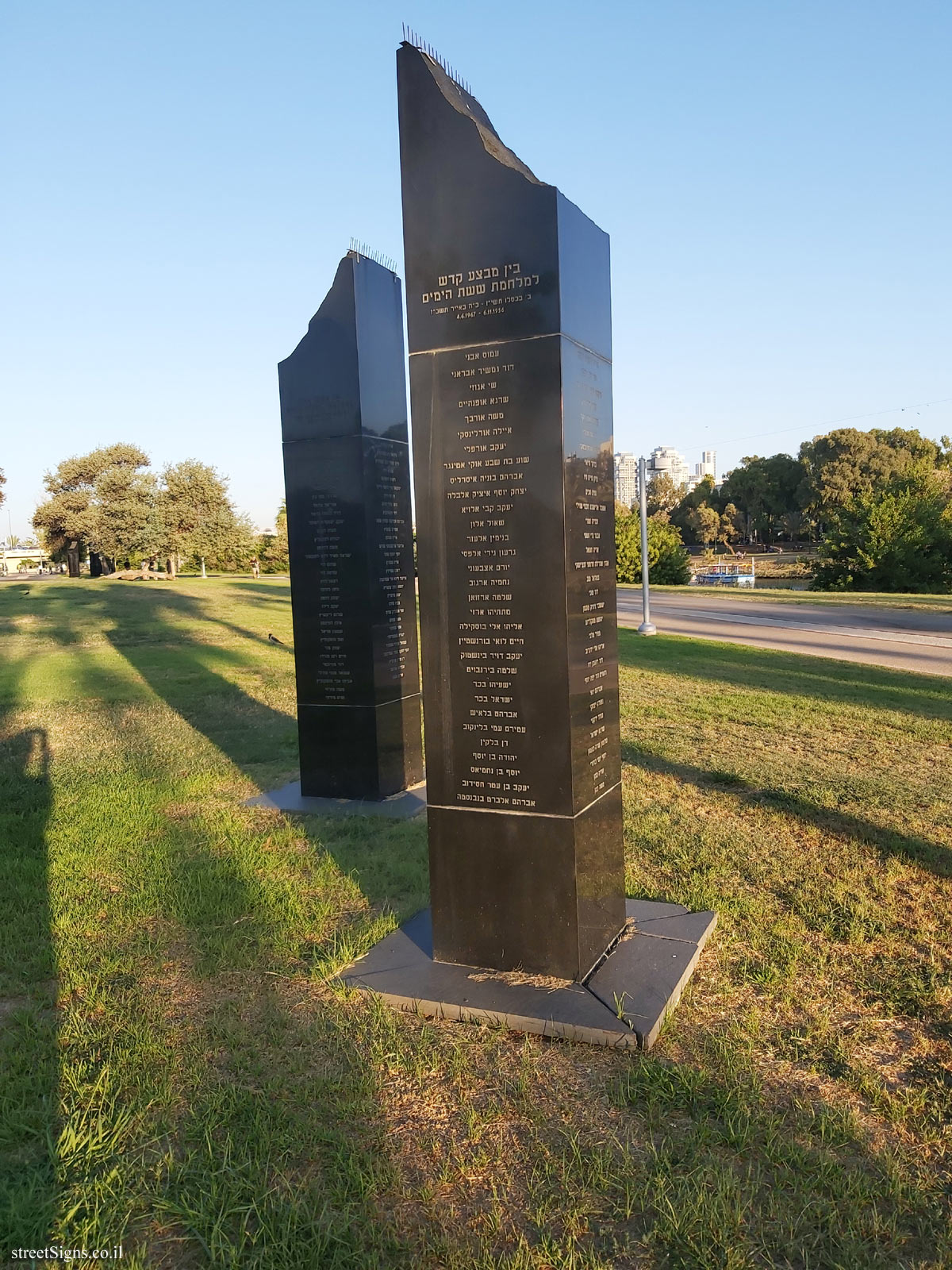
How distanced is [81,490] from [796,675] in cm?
4889

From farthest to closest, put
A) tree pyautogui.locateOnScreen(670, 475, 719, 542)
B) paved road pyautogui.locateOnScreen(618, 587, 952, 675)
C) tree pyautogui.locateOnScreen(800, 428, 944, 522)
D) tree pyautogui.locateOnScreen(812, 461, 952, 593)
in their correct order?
tree pyautogui.locateOnScreen(670, 475, 719, 542) < tree pyautogui.locateOnScreen(800, 428, 944, 522) < tree pyautogui.locateOnScreen(812, 461, 952, 593) < paved road pyautogui.locateOnScreen(618, 587, 952, 675)

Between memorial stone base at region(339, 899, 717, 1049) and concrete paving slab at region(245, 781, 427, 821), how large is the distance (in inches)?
99.8

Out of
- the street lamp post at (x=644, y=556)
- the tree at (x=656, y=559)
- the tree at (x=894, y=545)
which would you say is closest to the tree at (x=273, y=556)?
the tree at (x=656, y=559)

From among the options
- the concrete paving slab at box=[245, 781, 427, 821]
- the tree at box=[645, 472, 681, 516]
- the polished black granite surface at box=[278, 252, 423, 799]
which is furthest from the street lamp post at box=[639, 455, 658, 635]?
the tree at box=[645, 472, 681, 516]

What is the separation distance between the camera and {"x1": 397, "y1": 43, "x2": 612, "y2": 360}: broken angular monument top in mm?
3914

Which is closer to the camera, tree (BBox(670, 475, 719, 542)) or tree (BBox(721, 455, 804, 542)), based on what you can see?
tree (BBox(721, 455, 804, 542))

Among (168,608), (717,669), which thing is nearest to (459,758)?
(717,669)

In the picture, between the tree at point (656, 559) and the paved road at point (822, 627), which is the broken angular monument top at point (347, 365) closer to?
the paved road at point (822, 627)

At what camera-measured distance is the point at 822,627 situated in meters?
20.2

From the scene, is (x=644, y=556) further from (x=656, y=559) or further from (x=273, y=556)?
(x=273, y=556)

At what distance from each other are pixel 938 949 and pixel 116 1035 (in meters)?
3.82

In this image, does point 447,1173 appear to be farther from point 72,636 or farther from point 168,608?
point 168,608

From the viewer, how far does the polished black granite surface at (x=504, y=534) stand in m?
3.95

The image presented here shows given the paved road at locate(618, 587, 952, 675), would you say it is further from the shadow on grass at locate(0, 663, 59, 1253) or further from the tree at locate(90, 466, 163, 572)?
the tree at locate(90, 466, 163, 572)
